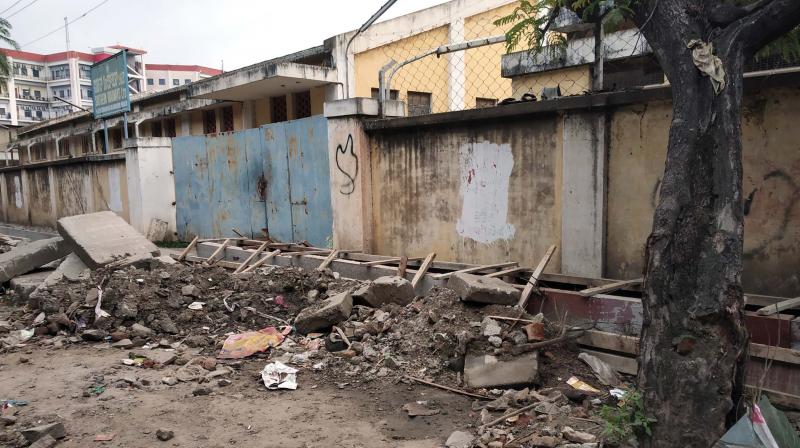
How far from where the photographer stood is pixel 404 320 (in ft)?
16.2

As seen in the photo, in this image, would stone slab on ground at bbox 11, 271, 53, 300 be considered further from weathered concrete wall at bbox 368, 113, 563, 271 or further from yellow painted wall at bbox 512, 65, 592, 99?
yellow painted wall at bbox 512, 65, 592, 99

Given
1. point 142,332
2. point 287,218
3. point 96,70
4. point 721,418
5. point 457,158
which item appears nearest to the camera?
point 721,418

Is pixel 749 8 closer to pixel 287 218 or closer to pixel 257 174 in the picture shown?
pixel 287 218

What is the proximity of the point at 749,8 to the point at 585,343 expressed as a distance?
2.65 m

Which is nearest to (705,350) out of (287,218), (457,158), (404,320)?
(404,320)

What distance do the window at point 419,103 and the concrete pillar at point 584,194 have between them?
8656mm

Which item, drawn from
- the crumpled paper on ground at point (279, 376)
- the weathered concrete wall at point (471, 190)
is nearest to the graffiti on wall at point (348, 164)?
the weathered concrete wall at point (471, 190)

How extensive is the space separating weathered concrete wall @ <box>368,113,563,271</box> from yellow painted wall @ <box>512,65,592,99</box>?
177 cm

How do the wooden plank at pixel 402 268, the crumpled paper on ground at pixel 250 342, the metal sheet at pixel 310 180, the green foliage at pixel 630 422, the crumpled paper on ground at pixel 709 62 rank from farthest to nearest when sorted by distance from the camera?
the metal sheet at pixel 310 180 < the wooden plank at pixel 402 268 < the crumpled paper on ground at pixel 250 342 < the green foliage at pixel 630 422 < the crumpled paper on ground at pixel 709 62

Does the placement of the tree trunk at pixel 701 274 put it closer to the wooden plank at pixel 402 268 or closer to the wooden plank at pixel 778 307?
the wooden plank at pixel 778 307

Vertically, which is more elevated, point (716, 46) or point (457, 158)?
point (716, 46)

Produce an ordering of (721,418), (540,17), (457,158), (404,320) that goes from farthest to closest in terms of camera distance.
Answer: (457,158), (404,320), (540,17), (721,418)

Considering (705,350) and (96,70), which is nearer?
(705,350)

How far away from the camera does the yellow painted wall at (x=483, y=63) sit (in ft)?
46.7
